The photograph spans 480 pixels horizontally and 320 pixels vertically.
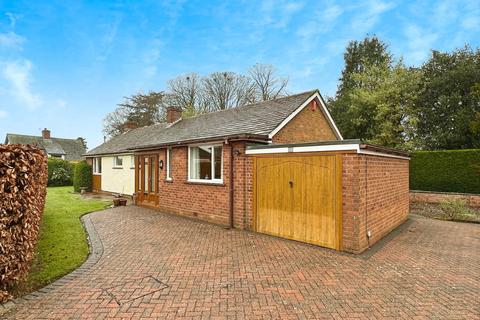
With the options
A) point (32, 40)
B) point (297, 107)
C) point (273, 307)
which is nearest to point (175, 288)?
point (273, 307)

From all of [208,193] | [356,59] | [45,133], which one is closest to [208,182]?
[208,193]

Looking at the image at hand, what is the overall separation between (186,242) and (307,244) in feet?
11.0

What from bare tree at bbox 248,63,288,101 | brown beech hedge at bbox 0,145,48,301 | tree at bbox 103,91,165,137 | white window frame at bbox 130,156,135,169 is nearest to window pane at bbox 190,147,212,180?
brown beech hedge at bbox 0,145,48,301

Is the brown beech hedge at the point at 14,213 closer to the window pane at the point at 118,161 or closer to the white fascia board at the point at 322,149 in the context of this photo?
the white fascia board at the point at 322,149

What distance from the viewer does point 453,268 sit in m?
5.63

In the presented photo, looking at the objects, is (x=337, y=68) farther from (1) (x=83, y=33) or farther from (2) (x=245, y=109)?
(1) (x=83, y=33)

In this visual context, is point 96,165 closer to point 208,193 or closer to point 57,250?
point 208,193

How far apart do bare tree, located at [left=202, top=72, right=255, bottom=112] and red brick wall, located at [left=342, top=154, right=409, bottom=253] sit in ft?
89.2

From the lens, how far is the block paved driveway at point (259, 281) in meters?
3.88

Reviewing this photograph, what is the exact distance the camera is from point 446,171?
1556cm

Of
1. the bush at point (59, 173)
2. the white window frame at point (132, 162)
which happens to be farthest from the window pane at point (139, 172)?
the bush at point (59, 173)

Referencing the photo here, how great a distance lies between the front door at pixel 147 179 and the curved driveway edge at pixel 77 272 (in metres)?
4.17

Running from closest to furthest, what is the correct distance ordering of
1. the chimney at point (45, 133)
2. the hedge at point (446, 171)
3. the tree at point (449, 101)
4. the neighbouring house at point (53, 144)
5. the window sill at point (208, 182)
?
the window sill at point (208, 182), the hedge at point (446, 171), the tree at point (449, 101), the neighbouring house at point (53, 144), the chimney at point (45, 133)

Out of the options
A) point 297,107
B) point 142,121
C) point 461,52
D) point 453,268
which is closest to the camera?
point 453,268
